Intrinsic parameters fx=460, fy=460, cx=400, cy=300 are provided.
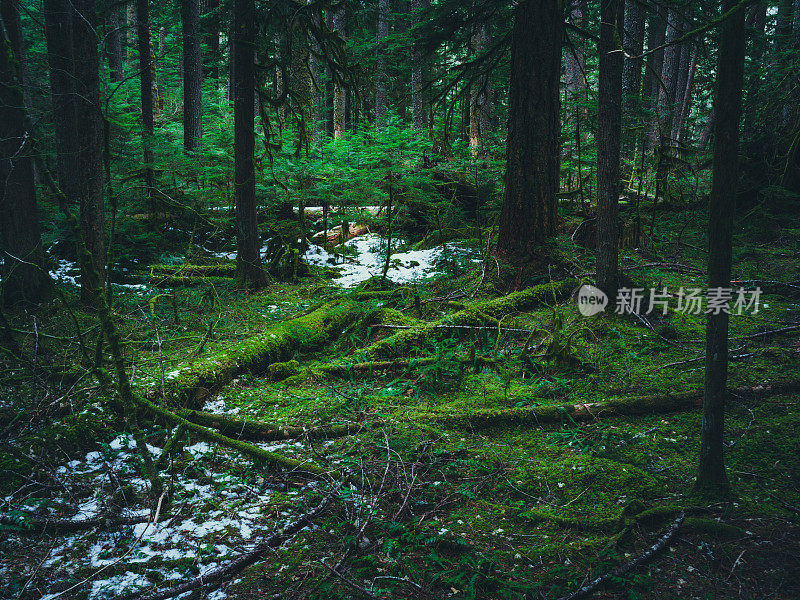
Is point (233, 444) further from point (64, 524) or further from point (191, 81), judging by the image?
point (191, 81)

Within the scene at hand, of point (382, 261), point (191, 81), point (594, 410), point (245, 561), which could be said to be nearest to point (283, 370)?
point (245, 561)

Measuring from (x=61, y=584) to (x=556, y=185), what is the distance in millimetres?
7471

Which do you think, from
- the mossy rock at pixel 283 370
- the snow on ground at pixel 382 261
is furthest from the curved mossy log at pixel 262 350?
the snow on ground at pixel 382 261

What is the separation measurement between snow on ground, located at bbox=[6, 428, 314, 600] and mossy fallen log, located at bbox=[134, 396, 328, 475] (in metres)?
0.15

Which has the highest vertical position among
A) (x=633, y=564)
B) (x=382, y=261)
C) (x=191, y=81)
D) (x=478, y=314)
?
(x=191, y=81)

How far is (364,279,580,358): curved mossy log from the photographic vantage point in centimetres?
614

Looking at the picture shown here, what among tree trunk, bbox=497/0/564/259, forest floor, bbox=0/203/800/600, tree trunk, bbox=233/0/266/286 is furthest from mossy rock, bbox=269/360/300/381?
tree trunk, bbox=497/0/564/259

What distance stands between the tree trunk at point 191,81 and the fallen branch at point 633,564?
1429cm

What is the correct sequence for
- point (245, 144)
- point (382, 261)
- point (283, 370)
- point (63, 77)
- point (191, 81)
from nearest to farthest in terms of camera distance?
point (283, 370)
point (63, 77)
point (245, 144)
point (382, 261)
point (191, 81)

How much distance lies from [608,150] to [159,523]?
5979mm

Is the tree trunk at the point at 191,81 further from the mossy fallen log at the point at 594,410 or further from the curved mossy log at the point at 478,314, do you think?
the mossy fallen log at the point at 594,410

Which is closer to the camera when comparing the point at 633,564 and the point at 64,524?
the point at 633,564

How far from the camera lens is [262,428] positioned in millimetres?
4402

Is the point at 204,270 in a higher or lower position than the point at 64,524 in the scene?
higher
